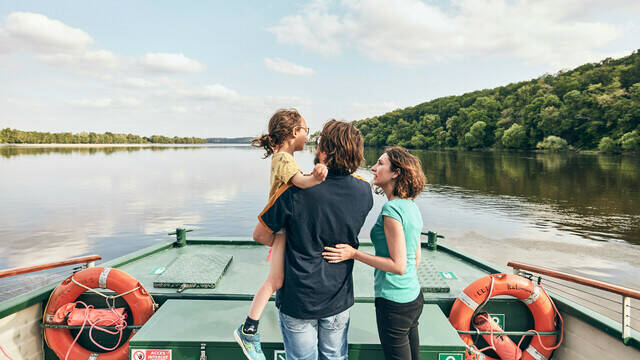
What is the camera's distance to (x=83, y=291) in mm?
3658

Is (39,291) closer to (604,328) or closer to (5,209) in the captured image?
(604,328)

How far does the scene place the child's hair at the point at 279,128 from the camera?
2449 millimetres

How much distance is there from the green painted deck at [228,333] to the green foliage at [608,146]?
76.5 metres

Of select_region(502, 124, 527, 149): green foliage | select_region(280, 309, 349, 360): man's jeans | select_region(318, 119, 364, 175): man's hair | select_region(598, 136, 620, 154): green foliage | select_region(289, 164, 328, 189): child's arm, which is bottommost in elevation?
select_region(280, 309, 349, 360): man's jeans

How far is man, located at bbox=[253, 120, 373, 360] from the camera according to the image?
2.07 metres

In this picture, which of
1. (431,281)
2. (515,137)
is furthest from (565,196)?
(515,137)

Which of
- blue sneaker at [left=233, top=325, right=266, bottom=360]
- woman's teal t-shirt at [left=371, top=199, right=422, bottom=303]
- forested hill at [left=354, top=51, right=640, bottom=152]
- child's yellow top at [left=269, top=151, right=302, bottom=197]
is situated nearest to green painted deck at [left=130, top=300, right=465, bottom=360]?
blue sneaker at [left=233, top=325, right=266, bottom=360]

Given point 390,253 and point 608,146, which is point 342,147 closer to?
point 390,253

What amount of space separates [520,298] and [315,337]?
8.74 ft

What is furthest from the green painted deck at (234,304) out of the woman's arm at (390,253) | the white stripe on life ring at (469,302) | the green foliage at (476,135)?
the green foliage at (476,135)

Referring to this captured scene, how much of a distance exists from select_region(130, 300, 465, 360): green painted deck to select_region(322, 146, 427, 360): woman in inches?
23.8

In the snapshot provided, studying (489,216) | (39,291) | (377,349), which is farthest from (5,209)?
(489,216)

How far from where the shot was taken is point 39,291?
3812 millimetres

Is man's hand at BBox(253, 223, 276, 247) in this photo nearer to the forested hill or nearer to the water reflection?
the water reflection
